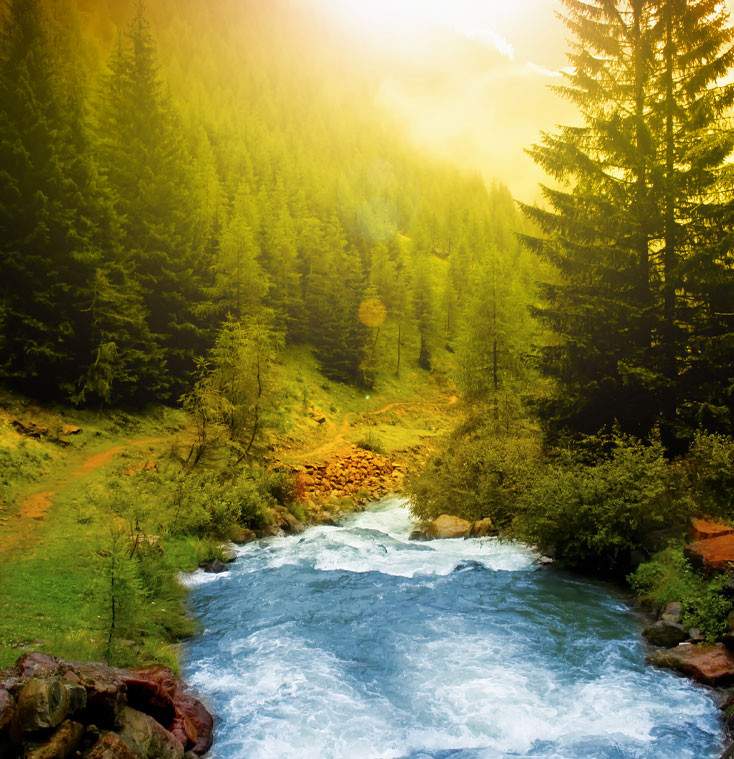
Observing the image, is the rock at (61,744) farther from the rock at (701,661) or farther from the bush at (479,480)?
the bush at (479,480)

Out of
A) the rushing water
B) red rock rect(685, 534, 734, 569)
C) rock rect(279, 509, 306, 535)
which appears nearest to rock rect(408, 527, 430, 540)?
the rushing water

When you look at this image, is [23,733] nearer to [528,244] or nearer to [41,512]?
[41,512]

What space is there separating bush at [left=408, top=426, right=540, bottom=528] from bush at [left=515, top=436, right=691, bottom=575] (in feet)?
8.65

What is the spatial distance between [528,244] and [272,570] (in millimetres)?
14694

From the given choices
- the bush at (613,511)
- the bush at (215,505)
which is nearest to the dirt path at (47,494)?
the bush at (215,505)

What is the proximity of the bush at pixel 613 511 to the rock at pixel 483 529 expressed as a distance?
4205 mm

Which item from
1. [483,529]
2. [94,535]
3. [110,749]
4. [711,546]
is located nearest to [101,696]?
[110,749]

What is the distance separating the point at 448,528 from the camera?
21734 millimetres

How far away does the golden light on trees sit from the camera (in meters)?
59.4

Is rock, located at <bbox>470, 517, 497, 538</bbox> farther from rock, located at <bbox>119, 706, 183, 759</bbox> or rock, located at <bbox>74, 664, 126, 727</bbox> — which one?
rock, located at <bbox>74, 664, 126, 727</bbox>

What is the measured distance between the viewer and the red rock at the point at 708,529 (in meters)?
13.4

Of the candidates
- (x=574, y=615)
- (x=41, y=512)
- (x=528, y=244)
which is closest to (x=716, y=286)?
(x=528, y=244)

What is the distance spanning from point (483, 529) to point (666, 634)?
943cm

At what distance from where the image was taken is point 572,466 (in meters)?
17.8
